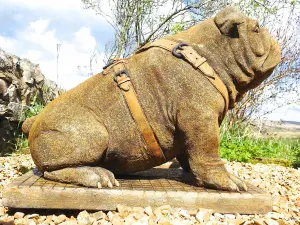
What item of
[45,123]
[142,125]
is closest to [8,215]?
[45,123]

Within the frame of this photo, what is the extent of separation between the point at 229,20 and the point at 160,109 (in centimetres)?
102

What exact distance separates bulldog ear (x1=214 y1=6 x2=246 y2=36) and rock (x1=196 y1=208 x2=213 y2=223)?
1586 mm

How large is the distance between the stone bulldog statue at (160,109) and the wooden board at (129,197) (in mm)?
106

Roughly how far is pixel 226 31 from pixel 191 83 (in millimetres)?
608

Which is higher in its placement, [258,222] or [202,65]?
[202,65]

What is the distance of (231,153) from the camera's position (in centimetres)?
730

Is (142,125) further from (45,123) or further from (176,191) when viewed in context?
(45,123)

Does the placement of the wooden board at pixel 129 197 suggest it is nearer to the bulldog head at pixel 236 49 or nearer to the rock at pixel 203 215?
the rock at pixel 203 215

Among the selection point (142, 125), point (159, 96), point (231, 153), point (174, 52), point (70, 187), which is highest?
point (174, 52)

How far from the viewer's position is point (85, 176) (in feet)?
9.64

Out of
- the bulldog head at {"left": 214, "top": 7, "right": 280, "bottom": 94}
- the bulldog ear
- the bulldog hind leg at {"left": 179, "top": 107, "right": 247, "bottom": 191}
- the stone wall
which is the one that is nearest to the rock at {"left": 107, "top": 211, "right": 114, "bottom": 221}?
→ the bulldog hind leg at {"left": 179, "top": 107, "right": 247, "bottom": 191}

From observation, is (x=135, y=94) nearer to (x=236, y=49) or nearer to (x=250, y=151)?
(x=236, y=49)


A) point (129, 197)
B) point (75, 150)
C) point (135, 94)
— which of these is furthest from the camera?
point (135, 94)

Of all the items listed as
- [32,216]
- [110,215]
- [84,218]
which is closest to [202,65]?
[110,215]
